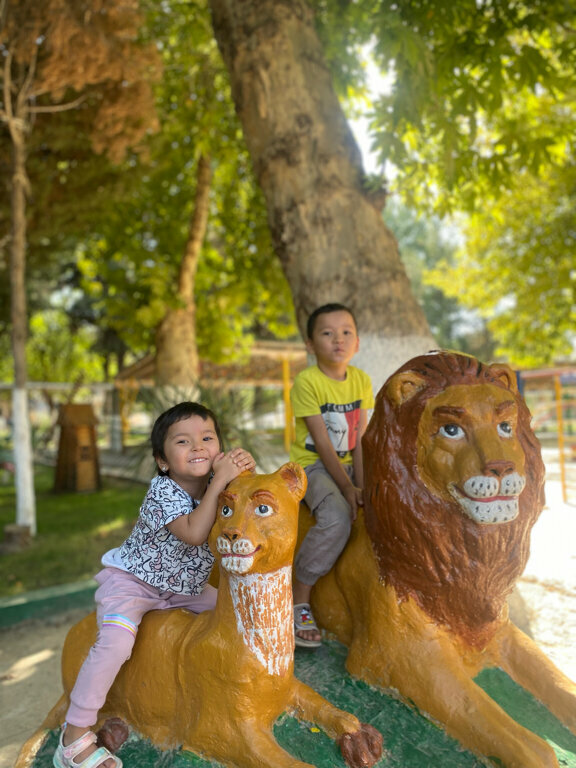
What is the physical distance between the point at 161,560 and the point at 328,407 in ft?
3.14

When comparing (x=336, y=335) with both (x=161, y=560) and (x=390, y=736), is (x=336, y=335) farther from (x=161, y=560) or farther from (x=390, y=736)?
(x=390, y=736)

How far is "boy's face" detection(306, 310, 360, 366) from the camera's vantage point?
242cm

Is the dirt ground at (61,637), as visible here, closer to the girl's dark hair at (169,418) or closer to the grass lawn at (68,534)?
the grass lawn at (68,534)

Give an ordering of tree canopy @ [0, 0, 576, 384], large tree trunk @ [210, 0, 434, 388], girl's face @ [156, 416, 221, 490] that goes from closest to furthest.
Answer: girl's face @ [156, 416, 221, 490] < large tree trunk @ [210, 0, 434, 388] < tree canopy @ [0, 0, 576, 384]

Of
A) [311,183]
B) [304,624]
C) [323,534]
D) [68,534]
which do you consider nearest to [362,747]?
[304,624]

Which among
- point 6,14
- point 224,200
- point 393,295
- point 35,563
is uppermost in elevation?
point 6,14

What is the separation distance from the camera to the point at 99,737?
5.91 feet

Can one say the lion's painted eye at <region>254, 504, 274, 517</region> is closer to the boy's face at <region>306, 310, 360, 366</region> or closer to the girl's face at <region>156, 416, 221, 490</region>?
the girl's face at <region>156, 416, 221, 490</region>

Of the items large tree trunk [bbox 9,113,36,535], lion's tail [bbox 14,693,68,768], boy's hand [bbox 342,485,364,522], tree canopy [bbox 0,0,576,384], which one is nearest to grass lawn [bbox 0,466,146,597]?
large tree trunk [bbox 9,113,36,535]

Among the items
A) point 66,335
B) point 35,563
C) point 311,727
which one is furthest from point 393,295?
point 66,335

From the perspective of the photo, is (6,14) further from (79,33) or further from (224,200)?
(224,200)

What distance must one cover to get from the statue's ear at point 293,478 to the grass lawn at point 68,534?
437 cm

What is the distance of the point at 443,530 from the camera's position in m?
1.72

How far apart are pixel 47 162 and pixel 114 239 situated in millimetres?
1966
